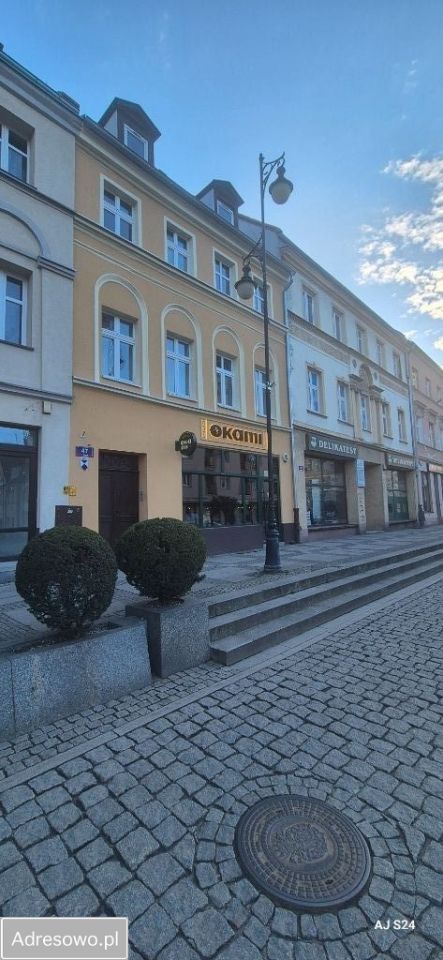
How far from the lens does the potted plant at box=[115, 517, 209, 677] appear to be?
176 inches

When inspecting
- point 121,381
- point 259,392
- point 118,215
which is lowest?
point 121,381

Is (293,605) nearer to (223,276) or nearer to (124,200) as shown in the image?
(124,200)

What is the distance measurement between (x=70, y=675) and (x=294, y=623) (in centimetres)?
323

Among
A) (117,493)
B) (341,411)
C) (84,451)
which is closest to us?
(84,451)

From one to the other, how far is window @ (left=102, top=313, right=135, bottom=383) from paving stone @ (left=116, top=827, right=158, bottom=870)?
9.59 meters

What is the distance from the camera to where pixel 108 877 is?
2.12 meters

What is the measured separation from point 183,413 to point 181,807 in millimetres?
10389

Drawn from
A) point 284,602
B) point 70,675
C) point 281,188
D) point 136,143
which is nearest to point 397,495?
point 281,188

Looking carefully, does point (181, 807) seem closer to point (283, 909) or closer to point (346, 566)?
point (283, 909)

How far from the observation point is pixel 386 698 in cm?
400

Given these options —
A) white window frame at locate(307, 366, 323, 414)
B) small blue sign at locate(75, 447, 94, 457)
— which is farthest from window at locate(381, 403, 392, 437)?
small blue sign at locate(75, 447, 94, 457)

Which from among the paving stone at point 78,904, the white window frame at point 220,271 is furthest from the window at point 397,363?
the paving stone at point 78,904

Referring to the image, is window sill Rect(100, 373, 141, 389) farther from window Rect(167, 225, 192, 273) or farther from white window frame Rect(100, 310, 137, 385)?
window Rect(167, 225, 192, 273)

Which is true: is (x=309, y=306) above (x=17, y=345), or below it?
above
